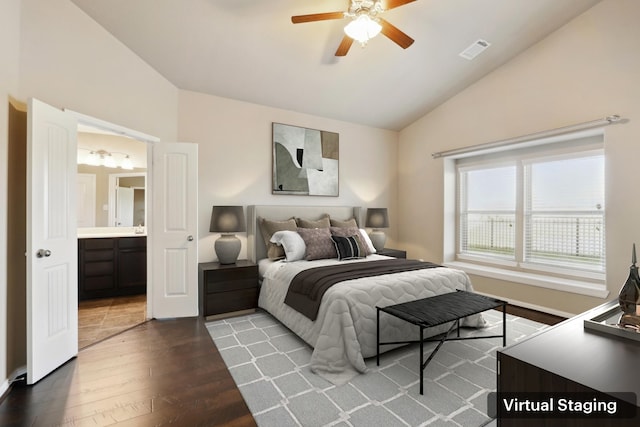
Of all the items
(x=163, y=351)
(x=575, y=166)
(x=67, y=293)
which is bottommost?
(x=163, y=351)

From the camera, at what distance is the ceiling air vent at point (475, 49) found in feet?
11.5

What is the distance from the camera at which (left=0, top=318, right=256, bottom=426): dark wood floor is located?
1791 millimetres

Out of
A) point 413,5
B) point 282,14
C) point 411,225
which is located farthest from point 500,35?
point 411,225

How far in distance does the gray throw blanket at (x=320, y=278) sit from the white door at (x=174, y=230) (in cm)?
132

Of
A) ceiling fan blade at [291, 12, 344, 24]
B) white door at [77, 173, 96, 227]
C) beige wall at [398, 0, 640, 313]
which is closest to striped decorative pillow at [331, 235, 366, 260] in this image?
beige wall at [398, 0, 640, 313]

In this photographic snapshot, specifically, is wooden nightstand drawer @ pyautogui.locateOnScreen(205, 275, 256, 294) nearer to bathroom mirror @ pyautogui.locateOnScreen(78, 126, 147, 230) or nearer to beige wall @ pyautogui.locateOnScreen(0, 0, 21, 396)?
beige wall @ pyautogui.locateOnScreen(0, 0, 21, 396)

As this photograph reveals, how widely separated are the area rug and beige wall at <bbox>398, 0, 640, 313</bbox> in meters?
1.37

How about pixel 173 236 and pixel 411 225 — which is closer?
pixel 173 236

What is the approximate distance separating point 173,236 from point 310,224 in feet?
5.64

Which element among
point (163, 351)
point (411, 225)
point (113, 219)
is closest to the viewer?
point (163, 351)

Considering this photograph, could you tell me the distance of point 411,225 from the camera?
5363 millimetres

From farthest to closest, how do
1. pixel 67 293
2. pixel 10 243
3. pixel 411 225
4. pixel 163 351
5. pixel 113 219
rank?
pixel 411 225
pixel 113 219
pixel 163 351
pixel 67 293
pixel 10 243

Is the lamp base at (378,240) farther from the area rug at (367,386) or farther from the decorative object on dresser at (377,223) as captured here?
the area rug at (367,386)

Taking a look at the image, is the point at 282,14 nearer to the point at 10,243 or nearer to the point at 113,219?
the point at 10,243
